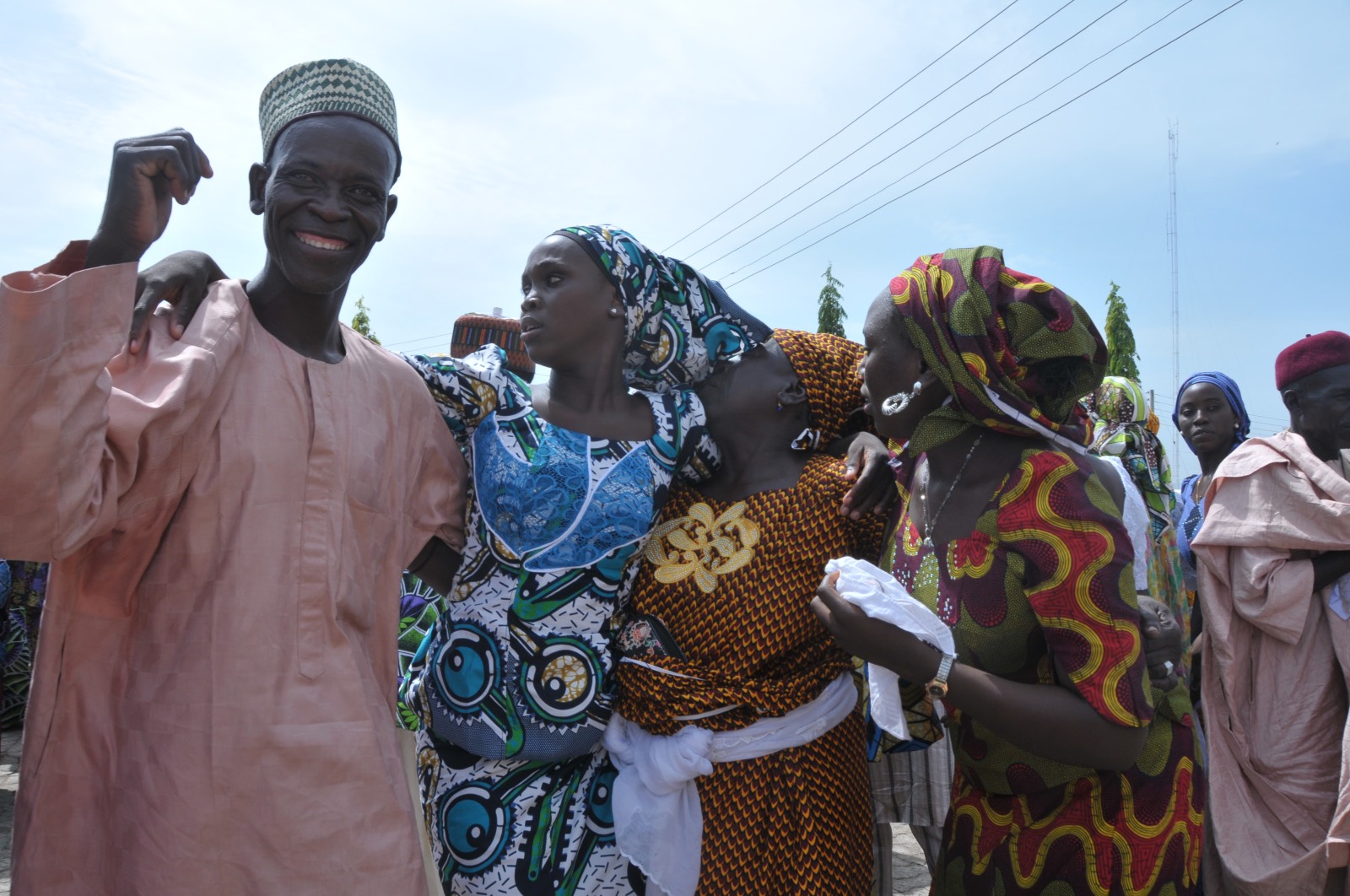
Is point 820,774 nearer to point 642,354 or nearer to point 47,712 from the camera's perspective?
point 642,354

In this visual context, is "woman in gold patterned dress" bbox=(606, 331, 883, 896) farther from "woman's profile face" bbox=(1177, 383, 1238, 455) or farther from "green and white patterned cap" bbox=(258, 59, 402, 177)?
"woman's profile face" bbox=(1177, 383, 1238, 455)

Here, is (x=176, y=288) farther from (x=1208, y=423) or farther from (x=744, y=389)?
(x=1208, y=423)

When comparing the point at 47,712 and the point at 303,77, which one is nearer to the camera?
the point at 47,712

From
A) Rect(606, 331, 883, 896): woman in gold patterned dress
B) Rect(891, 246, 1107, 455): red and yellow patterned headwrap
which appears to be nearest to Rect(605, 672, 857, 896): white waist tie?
Rect(606, 331, 883, 896): woman in gold patterned dress

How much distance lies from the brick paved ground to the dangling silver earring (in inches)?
126

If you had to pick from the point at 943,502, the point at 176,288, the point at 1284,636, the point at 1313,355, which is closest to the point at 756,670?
the point at 943,502

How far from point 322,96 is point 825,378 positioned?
4.99 ft

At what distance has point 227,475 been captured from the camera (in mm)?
1995

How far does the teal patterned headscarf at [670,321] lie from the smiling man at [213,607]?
85 cm

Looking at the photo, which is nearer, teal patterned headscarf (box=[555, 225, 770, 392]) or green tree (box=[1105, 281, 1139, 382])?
teal patterned headscarf (box=[555, 225, 770, 392])

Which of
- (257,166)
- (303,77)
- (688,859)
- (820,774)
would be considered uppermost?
(303,77)

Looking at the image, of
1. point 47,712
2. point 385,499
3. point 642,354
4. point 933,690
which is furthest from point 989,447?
point 47,712

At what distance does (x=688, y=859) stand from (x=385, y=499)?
44.7 inches

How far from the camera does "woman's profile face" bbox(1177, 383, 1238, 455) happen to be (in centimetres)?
541
